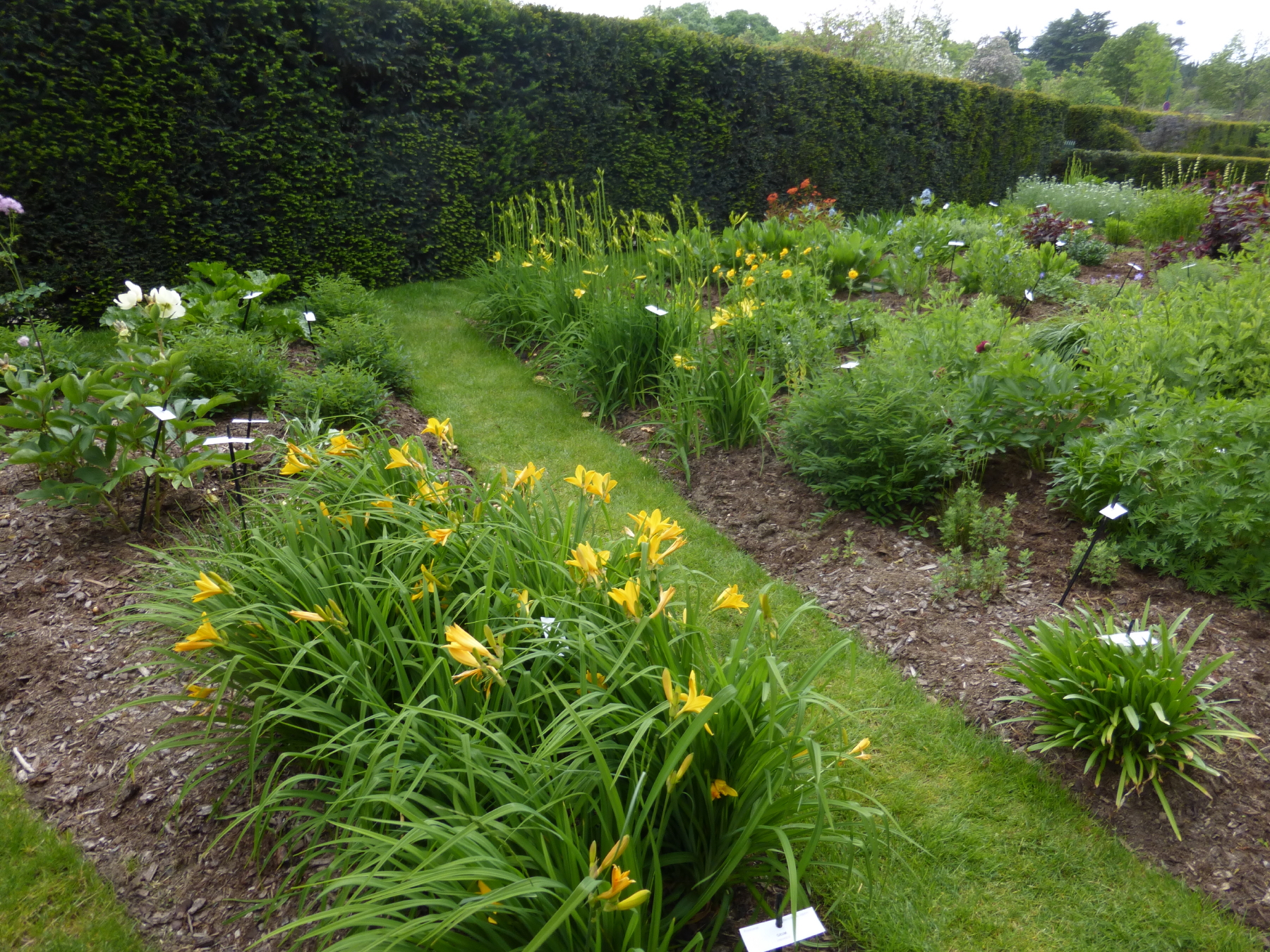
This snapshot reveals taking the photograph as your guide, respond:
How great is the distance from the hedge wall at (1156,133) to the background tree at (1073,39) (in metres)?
40.4

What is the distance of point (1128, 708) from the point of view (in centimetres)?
196

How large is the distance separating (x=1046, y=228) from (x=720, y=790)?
772cm

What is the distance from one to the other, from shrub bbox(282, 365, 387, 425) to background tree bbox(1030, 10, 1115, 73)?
226 feet

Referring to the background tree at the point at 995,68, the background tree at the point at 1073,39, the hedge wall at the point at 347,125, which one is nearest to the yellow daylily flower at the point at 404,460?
the hedge wall at the point at 347,125

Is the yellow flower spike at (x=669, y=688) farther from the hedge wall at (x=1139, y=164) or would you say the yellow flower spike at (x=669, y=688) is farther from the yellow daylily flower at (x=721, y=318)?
the hedge wall at (x=1139, y=164)

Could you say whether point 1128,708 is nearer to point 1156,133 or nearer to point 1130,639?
point 1130,639

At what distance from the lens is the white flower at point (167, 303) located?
301 centimetres

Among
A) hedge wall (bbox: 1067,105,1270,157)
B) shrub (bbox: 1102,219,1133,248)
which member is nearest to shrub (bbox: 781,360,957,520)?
shrub (bbox: 1102,219,1133,248)

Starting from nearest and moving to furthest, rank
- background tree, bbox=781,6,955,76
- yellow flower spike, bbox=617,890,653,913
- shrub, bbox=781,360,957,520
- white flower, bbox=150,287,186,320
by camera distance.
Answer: yellow flower spike, bbox=617,890,653,913, white flower, bbox=150,287,186,320, shrub, bbox=781,360,957,520, background tree, bbox=781,6,955,76

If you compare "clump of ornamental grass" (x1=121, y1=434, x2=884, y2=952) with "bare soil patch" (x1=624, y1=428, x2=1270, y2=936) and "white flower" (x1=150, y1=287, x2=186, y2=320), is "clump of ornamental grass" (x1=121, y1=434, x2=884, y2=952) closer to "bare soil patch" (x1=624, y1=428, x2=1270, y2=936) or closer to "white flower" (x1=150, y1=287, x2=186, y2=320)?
"bare soil patch" (x1=624, y1=428, x2=1270, y2=936)

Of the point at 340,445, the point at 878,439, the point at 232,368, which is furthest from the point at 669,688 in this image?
the point at 232,368

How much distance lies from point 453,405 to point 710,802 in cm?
384

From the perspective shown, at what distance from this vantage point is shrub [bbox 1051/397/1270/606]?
102 inches

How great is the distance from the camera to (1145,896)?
6.08 feet
